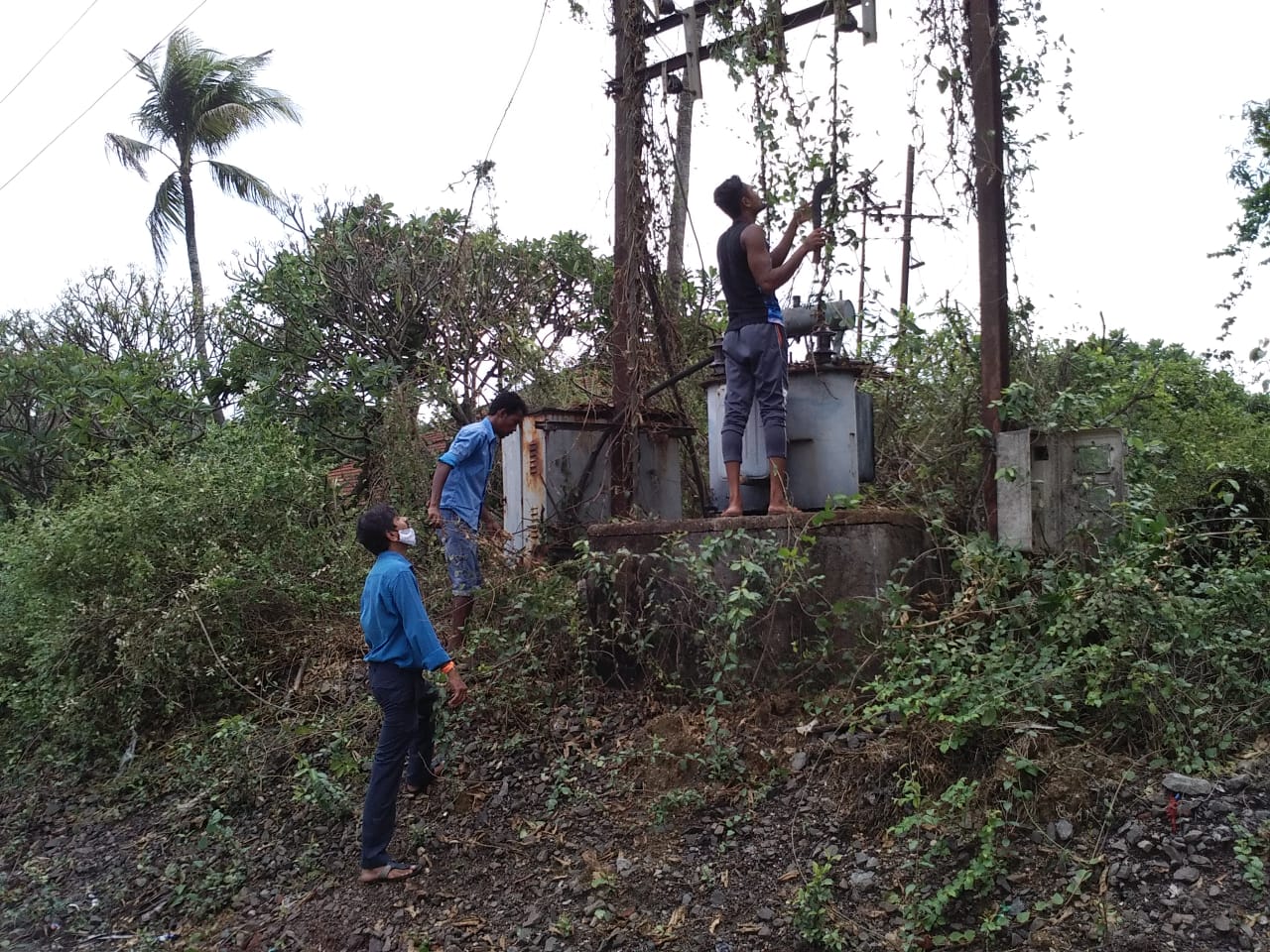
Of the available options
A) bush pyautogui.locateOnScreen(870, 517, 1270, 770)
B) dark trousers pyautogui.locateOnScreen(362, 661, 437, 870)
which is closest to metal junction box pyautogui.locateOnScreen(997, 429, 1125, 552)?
bush pyautogui.locateOnScreen(870, 517, 1270, 770)

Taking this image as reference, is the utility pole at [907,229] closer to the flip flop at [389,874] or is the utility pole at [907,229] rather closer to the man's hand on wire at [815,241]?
the man's hand on wire at [815,241]

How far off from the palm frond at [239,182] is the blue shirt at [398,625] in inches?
732

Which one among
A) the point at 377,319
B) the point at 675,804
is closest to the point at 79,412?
the point at 377,319

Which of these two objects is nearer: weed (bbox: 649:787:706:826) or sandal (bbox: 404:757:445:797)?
weed (bbox: 649:787:706:826)

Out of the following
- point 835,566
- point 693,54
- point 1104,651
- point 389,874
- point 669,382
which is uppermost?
point 693,54

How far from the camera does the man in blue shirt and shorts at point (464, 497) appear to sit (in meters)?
6.66

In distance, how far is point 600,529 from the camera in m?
6.35

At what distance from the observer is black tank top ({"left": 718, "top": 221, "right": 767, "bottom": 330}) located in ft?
19.4

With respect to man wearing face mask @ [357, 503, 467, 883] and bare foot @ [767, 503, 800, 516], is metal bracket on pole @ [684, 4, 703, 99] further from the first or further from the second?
man wearing face mask @ [357, 503, 467, 883]

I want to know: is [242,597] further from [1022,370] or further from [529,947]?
[1022,370]

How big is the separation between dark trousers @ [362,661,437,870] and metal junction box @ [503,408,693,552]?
2004 mm

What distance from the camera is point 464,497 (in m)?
6.78

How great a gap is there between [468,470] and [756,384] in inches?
75.7

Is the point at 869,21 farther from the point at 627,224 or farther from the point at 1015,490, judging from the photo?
the point at 1015,490
